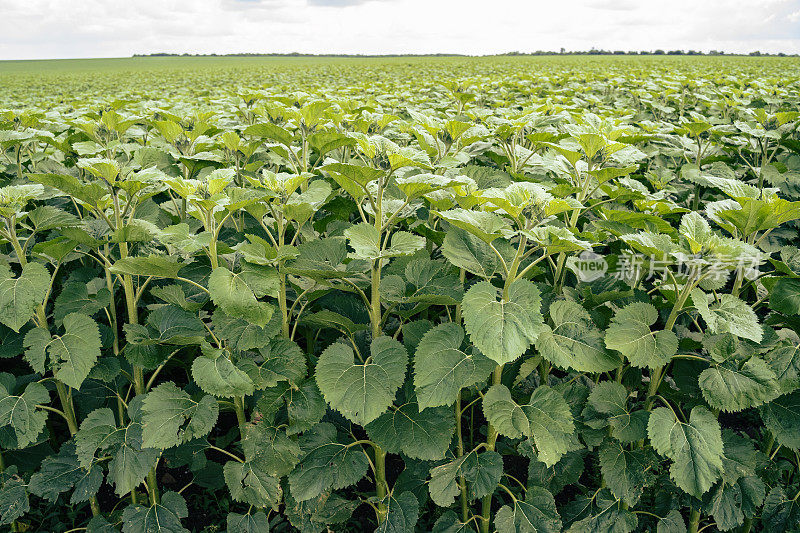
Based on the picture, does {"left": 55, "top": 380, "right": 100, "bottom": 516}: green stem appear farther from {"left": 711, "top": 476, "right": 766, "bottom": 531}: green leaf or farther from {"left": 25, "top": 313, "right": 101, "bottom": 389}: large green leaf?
{"left": 711, "top": 476, "right": 766, "bottom": 531}: green leaf

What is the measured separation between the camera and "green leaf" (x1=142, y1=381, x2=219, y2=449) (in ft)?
7.14

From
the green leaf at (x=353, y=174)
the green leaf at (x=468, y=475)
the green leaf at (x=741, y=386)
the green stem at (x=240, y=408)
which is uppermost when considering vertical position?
the green leaf at (x=353, y=174)

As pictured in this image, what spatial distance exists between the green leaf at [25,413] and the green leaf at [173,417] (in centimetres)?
54

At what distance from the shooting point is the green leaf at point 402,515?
239 centimetres

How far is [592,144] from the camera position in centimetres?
270

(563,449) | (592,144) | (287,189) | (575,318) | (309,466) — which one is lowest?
(309,466)

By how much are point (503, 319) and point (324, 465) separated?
115 centimetres

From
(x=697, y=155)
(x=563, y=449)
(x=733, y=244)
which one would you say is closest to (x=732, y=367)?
(x=733, y=244)

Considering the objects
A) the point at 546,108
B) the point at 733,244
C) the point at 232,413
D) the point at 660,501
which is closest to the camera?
the point at 733,244

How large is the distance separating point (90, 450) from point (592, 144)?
293 cm

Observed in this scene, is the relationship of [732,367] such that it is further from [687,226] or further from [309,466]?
[309,466]

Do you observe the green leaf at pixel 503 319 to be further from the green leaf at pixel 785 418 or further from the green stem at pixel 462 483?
the green leaf at pixel 785 418

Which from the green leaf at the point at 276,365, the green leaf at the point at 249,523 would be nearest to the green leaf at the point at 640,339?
the green leaf at the point at 276,365

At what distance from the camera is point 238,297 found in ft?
6.55
